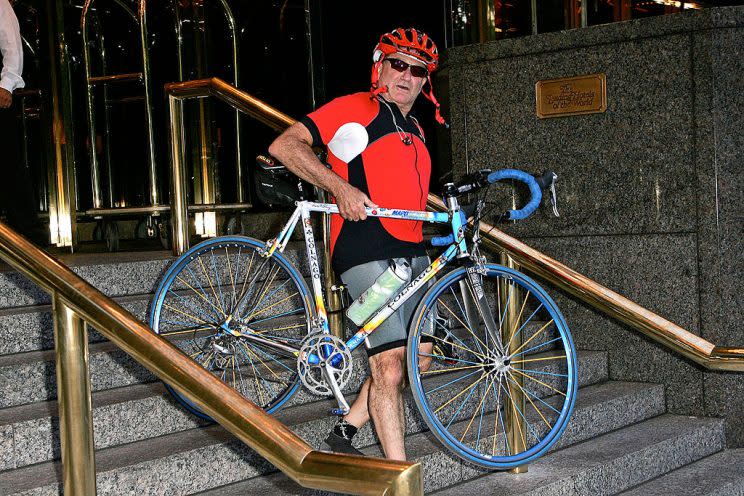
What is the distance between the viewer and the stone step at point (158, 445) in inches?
141

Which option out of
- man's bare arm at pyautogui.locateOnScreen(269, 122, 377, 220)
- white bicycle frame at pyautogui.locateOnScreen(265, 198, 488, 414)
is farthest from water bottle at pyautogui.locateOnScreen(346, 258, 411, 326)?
man's bare arm at pyautogui.locateOnScreen(269, 122, 377, 220)

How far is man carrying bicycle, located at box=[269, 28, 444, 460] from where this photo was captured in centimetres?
379

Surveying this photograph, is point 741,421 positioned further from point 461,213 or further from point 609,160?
point 461,213

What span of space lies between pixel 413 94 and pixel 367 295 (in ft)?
2.62

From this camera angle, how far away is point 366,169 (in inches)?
153

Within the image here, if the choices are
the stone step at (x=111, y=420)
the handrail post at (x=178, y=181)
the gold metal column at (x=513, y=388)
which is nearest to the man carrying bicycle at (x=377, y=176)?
the gold metal column at (x=513, y=388)

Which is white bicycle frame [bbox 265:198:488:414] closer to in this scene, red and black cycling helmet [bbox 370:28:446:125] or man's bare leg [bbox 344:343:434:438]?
man's bare leg [bbox 344:343:434:438]

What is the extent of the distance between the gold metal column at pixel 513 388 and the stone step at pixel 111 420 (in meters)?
0.61

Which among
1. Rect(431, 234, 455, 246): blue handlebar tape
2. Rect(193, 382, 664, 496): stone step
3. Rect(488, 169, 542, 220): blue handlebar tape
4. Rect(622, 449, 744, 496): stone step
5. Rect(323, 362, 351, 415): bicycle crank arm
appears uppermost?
Rect(488, 169, 542, 220): blue handlebar tape

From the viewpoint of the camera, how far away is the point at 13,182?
5.75m

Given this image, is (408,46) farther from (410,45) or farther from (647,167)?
(647,167)

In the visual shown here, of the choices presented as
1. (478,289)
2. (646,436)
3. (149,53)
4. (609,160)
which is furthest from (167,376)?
(149,53)

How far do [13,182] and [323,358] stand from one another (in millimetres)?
2680

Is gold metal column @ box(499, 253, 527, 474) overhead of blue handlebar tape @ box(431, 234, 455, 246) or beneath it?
beneath
